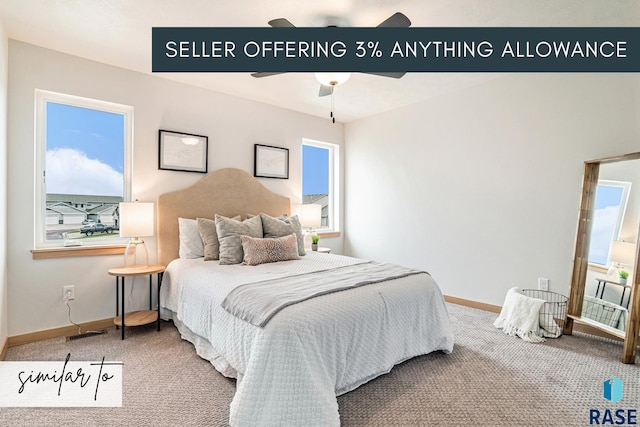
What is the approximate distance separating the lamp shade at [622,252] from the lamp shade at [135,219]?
394cm

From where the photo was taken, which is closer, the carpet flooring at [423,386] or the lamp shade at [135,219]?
the carpet flooring at [423,386]

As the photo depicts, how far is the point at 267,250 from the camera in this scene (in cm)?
293

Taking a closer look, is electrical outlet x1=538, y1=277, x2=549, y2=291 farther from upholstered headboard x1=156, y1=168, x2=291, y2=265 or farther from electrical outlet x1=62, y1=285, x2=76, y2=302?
electrical outlet x1=62, y1=285, x2=76, y2=302

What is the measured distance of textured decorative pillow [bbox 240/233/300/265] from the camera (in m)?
2.87

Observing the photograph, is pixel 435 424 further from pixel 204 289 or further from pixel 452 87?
pixel 452 87

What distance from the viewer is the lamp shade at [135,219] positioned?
2.81 m

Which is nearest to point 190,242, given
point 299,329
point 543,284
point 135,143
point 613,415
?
point 135,143

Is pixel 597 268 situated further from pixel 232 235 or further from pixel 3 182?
pixel 3 182

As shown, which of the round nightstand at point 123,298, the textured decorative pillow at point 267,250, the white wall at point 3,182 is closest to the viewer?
the white wall at point 3,182

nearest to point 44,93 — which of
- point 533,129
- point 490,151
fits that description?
point 490,151

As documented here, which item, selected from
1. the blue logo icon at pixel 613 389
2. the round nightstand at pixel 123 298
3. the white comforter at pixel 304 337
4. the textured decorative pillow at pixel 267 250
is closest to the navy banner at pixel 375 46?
the textured decorative pillow at pixel 267 250

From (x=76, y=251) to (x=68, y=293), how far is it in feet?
1.21

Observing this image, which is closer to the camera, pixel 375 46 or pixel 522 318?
pixel 375 46

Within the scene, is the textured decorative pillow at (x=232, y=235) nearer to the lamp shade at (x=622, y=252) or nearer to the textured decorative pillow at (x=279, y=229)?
the textured decorative pillow at (x=279, y=229)
